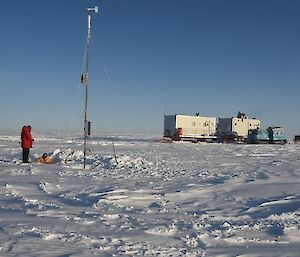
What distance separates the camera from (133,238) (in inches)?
193

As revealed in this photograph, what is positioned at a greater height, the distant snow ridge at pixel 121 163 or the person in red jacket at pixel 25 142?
the person in red jacket at pixel 25 142

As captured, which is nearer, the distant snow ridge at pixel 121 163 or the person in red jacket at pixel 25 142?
the distant snow ridge at pixel 121 163

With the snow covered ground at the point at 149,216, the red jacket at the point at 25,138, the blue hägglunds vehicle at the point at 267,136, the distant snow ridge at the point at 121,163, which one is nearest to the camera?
the snow covered ground at the point at 149,216

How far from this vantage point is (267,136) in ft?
153

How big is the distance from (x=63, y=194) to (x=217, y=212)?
3.49 m

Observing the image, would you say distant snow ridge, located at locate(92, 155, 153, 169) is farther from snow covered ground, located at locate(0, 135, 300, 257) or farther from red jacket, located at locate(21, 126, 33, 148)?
snow covered ground, located at locate(0, 135, 300, 257)

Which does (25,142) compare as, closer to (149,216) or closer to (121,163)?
(121,163)

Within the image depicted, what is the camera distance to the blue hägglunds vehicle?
149ft

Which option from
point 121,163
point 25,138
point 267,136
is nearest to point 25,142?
point 25,138

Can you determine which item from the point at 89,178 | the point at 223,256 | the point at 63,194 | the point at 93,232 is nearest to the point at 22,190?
the point at 63,194

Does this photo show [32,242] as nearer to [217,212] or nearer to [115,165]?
[217,212]

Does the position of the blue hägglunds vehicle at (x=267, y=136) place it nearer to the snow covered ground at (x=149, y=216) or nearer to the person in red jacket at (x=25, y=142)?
the person in red jacket at (x=25, y=142)

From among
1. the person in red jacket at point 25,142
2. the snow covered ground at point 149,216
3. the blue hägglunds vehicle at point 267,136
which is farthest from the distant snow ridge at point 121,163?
the blue hägglunds vehicle at point 267,136

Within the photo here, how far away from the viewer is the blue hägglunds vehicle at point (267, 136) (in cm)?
4550
